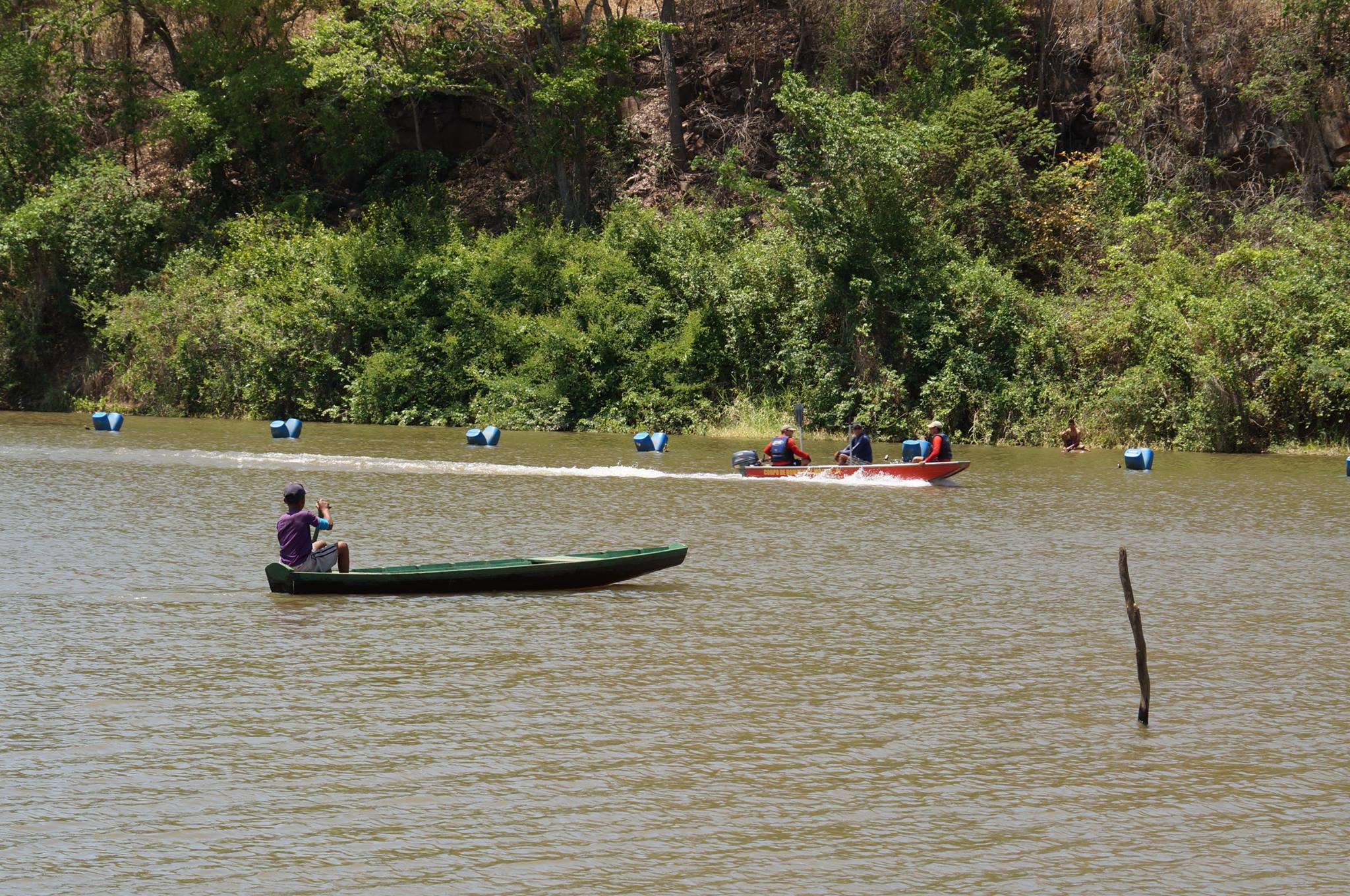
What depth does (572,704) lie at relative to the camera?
38.0ft

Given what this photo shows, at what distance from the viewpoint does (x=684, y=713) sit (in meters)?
11.4

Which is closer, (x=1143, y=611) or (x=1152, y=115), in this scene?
(x=1143, y=611)

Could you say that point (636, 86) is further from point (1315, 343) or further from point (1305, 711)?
point (1305, 711)

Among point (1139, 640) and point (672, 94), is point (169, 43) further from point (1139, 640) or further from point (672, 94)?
point (1139, 640)

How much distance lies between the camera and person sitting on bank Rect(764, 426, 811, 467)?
29188 millimetres

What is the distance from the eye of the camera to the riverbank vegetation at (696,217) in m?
40.6

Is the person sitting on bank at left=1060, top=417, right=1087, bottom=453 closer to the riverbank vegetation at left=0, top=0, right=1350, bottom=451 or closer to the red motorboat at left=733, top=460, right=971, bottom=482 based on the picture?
the riverbank vegetation at left=0, top=0, right=1350, bottom=451

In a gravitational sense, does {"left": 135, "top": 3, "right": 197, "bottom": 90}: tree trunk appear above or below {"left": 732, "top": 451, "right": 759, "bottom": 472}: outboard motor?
above

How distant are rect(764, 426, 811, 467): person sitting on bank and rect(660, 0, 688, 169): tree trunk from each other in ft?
80.2

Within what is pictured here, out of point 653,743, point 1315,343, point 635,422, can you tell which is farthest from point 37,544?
point 1315,343

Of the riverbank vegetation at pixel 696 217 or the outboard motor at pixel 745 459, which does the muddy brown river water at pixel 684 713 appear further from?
the riverbank vegetation at pixel 696 217

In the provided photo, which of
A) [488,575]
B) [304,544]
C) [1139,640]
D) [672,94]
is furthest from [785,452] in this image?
[672,94]

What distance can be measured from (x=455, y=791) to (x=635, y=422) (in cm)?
3378

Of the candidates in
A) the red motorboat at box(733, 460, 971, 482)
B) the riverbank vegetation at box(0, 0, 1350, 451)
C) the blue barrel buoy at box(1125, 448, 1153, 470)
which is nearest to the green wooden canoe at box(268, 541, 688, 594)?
the red motorboat at box(733, 460, 971, 482)
